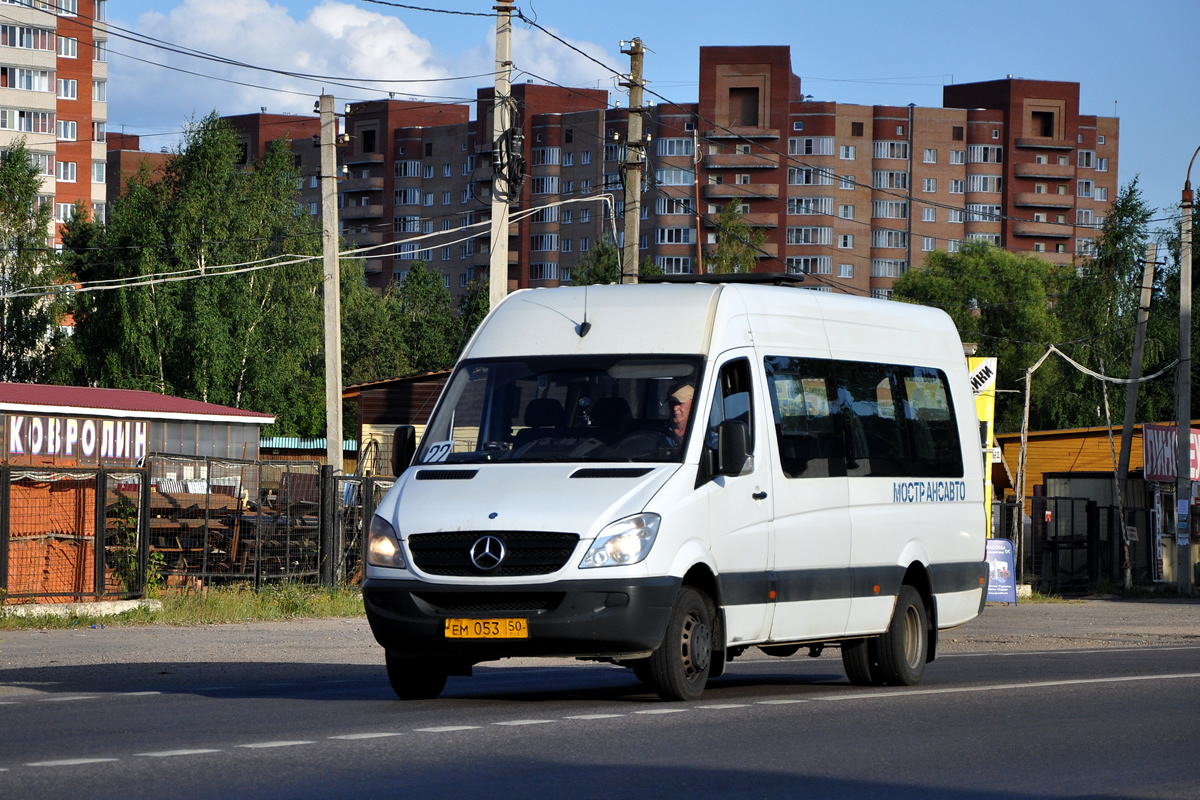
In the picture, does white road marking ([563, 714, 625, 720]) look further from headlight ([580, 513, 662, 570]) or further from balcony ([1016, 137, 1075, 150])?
balcony ([1016, 137, 1075, 150])

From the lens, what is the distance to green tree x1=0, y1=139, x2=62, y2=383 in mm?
72938

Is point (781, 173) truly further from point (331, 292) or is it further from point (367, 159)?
point (331, 292)

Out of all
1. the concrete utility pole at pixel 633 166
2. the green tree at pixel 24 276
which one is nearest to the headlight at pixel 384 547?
the concrete utility pole at pixel 633 166

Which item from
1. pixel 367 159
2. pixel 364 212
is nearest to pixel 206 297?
pixel 367 159

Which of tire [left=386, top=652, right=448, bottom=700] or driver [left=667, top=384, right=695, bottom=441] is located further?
tire [left=386, top=652, right=448, bottom=700]

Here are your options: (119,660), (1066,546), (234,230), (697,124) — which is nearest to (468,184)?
(697,124)

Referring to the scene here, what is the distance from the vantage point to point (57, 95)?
124m

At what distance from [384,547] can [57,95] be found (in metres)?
121

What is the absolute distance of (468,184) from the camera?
502 ft

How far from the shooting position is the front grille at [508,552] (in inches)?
414

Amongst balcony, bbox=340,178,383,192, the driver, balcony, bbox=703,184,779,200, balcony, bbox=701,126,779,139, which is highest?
balcony, bbox=701,126,779,139

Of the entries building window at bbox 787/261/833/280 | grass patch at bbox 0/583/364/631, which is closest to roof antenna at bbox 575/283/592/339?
grass patch at bbox 0/583/364/631

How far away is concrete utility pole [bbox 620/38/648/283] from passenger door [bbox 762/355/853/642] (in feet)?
51.8

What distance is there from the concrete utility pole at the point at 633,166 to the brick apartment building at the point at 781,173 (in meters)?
98.8
